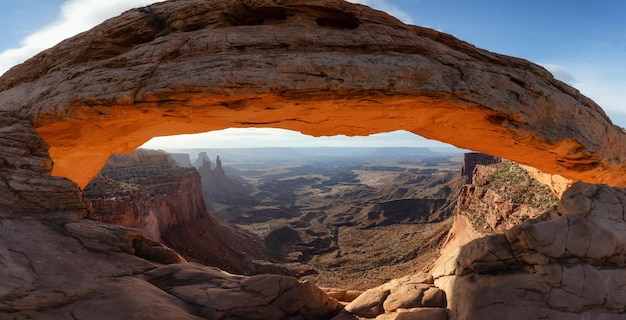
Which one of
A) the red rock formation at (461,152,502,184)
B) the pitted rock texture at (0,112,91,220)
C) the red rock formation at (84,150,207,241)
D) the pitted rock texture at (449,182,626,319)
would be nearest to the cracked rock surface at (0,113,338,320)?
the pitted rock texture at (0,112,91,220)

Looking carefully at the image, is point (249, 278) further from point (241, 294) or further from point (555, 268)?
point (555, 268)

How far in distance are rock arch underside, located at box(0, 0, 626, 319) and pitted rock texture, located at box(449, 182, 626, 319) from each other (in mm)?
36

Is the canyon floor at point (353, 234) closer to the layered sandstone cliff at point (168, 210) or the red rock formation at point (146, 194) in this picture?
the layered sandstone cliff at point (168, 210)

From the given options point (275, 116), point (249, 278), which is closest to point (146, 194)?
point (275, 116)

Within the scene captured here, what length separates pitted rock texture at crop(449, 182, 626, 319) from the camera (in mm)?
6883

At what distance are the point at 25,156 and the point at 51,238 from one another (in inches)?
131

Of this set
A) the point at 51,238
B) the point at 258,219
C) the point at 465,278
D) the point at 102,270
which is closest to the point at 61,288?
the point at 102,270

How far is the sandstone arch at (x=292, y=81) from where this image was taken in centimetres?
909

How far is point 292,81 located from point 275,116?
2.39 meters

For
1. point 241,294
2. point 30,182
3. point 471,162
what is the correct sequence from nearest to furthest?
point 241,294 < point 30,182 < point 471,162

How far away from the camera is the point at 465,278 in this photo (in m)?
7.98

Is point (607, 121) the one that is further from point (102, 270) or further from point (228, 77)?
point (102, 270)

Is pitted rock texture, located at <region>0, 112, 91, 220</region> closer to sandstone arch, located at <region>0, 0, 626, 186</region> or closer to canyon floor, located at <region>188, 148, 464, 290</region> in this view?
sandstone arch, located at <region>0, 0, 626, 186</region>

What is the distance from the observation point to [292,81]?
351 inches
